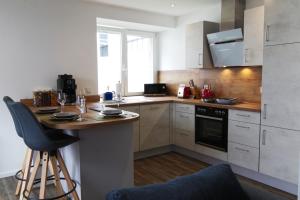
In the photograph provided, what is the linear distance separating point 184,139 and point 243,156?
1.04 meters

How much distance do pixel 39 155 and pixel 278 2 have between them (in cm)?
285

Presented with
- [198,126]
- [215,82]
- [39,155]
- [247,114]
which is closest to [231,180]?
[39,155]

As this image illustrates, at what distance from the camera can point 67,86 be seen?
3.34m

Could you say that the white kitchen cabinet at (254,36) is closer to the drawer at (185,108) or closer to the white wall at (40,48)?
the drawer at (185,108)

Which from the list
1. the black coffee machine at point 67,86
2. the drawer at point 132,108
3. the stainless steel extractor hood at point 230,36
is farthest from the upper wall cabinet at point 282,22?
the black coffee machine at point 67,86

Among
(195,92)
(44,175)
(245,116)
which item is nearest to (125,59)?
(195,92)

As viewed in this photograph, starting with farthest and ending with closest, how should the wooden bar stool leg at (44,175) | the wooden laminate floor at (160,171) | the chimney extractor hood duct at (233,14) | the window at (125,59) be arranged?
the window at (125,59) < the chimney extractor hood duct at (233,14) < the wooden laminate floor at (160,171) < the wooden bar stool leg at (44,175)

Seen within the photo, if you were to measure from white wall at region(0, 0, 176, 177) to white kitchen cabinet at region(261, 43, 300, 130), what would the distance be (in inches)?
95.5

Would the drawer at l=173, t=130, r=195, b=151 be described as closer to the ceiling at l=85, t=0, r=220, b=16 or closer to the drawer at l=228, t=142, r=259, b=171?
the drawer at l=228, t=142, r=259, b=171

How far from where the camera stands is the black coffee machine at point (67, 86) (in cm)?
331

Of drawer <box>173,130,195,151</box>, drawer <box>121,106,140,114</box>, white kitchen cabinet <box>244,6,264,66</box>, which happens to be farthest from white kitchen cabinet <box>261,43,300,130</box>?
drawer <box>121,106,140,114</box>

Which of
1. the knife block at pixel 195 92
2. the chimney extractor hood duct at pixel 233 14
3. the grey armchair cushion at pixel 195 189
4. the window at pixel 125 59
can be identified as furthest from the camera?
the window at pixel 125 59

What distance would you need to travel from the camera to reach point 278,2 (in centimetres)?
259

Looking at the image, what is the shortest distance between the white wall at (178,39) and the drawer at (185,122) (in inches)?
42.5
